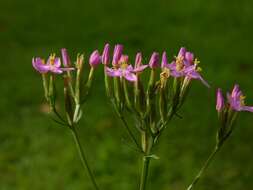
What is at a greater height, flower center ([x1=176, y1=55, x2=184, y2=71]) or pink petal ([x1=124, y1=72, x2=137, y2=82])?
flower center ([x1=176, y1=55, x2=184, y2=71])

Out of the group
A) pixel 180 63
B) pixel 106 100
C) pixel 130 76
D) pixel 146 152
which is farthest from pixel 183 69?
pixel 106 100

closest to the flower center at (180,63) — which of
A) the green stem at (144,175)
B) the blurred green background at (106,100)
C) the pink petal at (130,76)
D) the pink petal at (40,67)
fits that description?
the pink petal at (130,76)

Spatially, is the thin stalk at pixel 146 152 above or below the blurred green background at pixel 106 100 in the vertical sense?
above

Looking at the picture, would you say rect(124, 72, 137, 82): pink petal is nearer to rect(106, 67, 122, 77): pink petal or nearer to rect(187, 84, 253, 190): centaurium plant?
rect(106, 67, 122, 77): pink petal

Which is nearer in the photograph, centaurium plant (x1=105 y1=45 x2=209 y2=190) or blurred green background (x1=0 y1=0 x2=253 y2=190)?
centaurium plant (x1=105 y1=45 x2=209 y2=190)

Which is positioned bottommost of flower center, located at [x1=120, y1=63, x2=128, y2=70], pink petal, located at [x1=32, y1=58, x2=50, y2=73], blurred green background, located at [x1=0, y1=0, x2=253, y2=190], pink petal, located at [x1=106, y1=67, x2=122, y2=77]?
blurred green background, located at [x1=0, y1=0, x2=253, y2=190]

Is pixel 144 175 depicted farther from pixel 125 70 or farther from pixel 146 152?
pixel 125 70

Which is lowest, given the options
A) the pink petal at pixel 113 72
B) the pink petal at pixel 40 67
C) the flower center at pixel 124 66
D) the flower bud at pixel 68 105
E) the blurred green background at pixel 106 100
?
the blurred green background at pixel 106 100

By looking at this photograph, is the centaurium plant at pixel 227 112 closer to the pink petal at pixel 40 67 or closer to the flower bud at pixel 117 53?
the flower bud at pixel 117 53

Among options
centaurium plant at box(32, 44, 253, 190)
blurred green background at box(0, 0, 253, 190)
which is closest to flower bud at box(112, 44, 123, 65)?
centaurium plant at box(32, 44, 253, 190)

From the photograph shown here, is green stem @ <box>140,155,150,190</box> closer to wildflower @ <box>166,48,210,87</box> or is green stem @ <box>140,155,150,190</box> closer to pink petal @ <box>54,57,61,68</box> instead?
wildflower @ <box>166,48,210,87</box>
